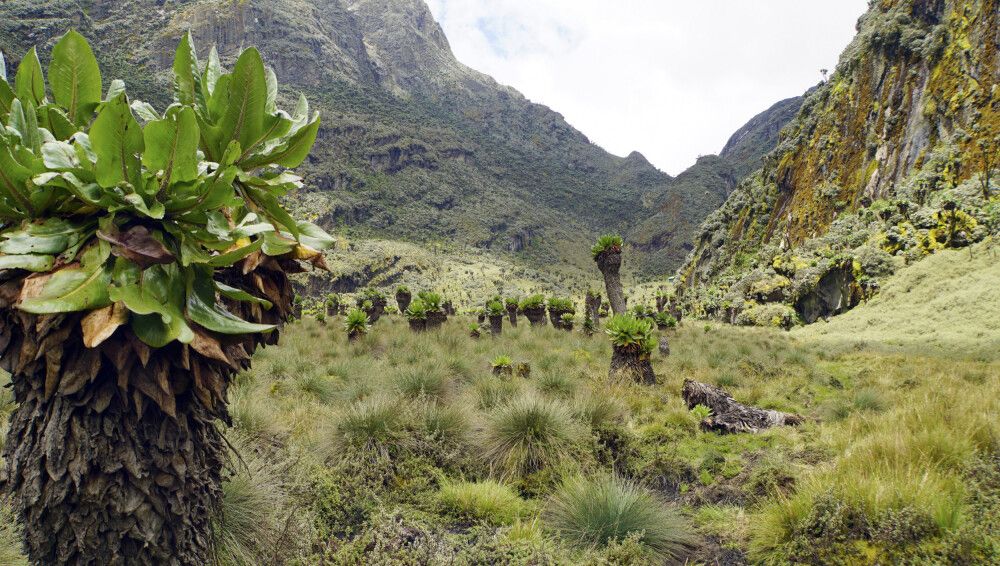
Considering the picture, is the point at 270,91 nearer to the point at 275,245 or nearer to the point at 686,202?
the point at 275,245

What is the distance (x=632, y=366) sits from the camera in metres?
10.8

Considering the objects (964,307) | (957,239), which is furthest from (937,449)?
(957,239)

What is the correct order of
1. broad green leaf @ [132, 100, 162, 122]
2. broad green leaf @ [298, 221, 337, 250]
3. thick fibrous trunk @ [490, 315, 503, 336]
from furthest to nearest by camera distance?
thick fibrous trunk @ [490, 315, 503, 336]
broad green leaf @ [298, 221, 337, 250]
broad green leaf @ [132, 100, 162, 122]

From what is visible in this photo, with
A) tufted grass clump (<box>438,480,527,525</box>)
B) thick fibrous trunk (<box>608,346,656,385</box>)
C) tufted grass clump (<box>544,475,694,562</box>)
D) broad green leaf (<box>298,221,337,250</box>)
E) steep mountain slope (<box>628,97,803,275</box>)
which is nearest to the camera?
broad green leaf (<box>298,221,337,250</box>)

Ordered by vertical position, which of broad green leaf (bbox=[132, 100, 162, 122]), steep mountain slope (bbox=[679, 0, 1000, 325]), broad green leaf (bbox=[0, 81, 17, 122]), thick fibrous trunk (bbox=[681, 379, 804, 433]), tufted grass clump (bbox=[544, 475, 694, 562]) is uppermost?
steep mountain slope (bbox=[679, 0, 1000, 325])

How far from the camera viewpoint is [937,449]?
426cm

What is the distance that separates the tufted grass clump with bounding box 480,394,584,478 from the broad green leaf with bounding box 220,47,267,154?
4302 millimetres

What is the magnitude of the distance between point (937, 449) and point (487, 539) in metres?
4.14

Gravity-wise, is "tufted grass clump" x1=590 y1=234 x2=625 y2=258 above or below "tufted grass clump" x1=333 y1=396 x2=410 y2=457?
above

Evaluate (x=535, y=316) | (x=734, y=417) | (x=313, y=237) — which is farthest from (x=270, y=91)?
(x=535, y=316)

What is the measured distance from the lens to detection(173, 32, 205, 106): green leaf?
238 centimetres

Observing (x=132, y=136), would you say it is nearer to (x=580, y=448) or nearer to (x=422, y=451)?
(x=422, y=451)

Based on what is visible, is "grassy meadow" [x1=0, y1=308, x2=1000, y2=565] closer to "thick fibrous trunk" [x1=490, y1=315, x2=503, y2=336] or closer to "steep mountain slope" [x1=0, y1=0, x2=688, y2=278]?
"thick fibrous trunk" [x1=490, y1=315, x2=503, y2=336]

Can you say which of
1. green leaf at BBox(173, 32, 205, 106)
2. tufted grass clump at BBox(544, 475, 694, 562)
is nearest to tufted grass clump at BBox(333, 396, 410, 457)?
tufted grass clump at BBox(544, 475, 694, 562)
